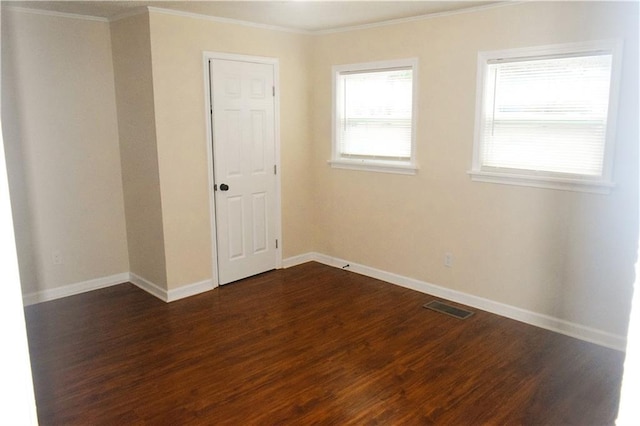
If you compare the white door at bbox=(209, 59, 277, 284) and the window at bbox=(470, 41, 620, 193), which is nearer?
the window at bbox=(470, 41, 620, 193)

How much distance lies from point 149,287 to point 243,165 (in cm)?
148

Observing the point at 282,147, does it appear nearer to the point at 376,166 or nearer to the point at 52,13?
the point at 376,166

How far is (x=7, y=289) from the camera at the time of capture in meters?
0.71

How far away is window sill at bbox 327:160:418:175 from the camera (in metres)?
4.47

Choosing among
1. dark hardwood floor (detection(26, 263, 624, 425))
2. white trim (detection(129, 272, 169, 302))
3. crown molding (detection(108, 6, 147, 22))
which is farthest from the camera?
white trim (detection(129, 272, 169, 302))

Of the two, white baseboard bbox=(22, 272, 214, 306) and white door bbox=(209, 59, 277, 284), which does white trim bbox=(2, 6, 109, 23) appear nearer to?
white door bbox=(209, 59, 277, 284)

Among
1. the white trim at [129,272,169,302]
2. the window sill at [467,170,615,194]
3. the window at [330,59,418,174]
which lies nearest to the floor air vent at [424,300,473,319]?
the window sill at [467,170,615,194]

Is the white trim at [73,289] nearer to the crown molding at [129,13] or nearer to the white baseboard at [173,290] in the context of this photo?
the white baseboard at [173,290]

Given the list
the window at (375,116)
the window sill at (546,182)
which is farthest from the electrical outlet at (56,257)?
the window sill at (546,182)

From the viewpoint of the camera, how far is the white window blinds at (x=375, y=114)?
14.8 feet

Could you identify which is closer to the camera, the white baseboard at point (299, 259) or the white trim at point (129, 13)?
the white trim at point (129, 13)

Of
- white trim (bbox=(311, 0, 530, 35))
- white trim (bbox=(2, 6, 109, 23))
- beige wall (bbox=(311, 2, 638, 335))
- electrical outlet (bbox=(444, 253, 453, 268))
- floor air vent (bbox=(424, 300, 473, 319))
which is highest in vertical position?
white trim (bbox=(2, 6, 109, 23))

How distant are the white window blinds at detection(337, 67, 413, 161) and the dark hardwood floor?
1.46 meters

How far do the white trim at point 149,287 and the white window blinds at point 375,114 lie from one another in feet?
7.50
